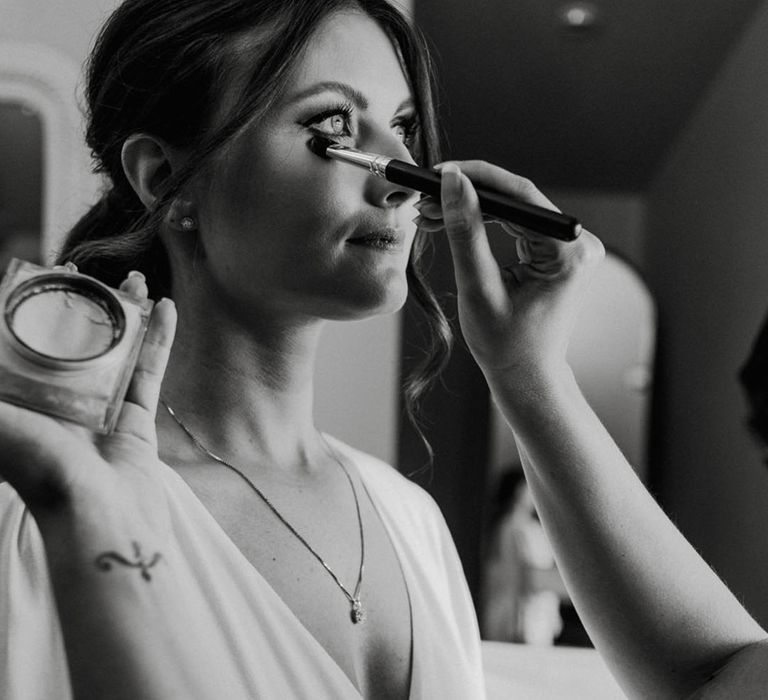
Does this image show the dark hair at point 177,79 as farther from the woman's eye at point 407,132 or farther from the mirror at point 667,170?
the mirror at point 667,170

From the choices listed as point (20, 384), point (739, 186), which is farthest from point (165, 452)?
point (739, 186)

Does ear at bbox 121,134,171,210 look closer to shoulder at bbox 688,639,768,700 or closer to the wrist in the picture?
A: the wrist

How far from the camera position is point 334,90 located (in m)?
0.85

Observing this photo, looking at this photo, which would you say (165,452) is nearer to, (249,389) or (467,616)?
(249,389)

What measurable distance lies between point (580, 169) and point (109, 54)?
282 centimetres

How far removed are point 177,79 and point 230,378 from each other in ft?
0.83

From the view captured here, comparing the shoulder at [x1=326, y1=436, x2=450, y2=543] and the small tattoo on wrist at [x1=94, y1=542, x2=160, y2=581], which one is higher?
the small tattoo on wrist at [x1=94, y1=542, x2=160, y2=581]

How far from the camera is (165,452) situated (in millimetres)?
868

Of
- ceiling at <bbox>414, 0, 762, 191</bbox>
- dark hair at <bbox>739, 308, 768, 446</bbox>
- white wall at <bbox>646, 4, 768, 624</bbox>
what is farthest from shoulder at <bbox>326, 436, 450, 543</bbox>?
white wall at <bbox>646, 4, 768, 624</bbox>

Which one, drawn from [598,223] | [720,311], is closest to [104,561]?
[720,311]

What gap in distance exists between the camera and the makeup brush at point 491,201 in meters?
0.72

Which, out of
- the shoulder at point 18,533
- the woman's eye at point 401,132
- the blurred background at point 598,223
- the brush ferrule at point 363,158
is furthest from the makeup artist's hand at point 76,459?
the blurred background at point 598,223

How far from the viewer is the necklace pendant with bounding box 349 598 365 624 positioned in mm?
857

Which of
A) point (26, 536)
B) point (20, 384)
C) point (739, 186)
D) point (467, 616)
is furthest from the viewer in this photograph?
point (739, 186)
